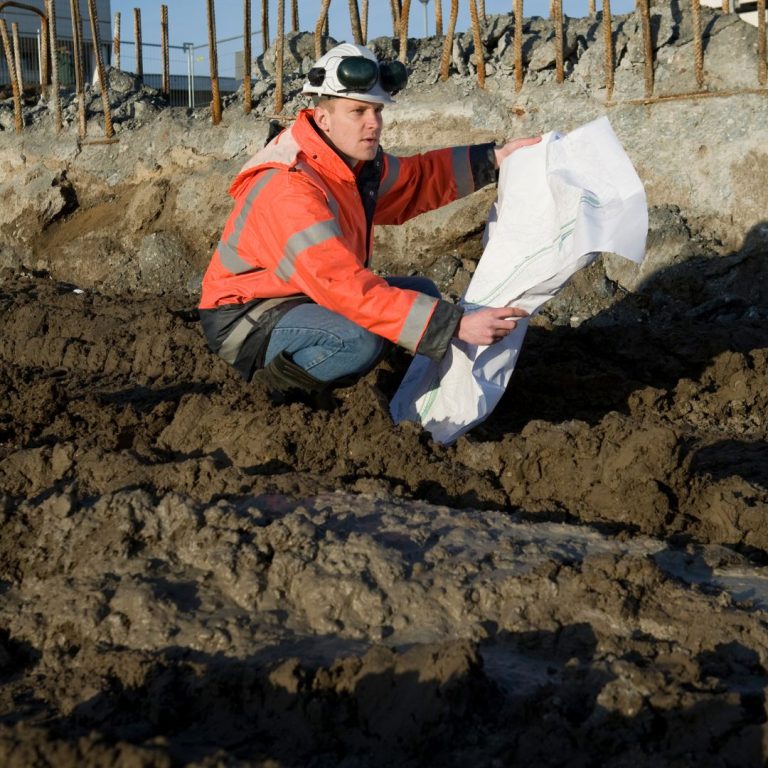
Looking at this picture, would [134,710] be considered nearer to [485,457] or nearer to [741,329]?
[485,457]

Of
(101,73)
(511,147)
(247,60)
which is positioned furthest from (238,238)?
(101,73)

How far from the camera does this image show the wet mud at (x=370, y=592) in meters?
1.83

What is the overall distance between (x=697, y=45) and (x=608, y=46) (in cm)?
57

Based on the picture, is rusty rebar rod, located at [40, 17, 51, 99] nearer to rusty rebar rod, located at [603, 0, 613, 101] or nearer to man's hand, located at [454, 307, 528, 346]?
rusty rebar rod, located at [603, 0, 613, 101]

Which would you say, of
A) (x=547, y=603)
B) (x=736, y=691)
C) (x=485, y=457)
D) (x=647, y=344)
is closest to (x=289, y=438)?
(x=485, y=457)

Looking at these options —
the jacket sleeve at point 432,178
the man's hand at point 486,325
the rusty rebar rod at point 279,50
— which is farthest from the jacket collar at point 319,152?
the rusty rebar rod at point 279,50

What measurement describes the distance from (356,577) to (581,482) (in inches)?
39.1

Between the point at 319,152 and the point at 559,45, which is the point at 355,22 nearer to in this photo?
the point at 559,45

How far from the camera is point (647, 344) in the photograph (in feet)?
17.1

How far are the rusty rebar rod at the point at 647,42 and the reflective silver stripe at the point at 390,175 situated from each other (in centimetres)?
317

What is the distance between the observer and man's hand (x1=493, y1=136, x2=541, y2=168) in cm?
396

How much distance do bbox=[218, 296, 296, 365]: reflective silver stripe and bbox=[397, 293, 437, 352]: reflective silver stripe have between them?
25.1 inches

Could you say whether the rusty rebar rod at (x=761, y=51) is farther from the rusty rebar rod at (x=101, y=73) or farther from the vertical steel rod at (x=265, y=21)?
the rusty rebar rod at (x=101, y=73)

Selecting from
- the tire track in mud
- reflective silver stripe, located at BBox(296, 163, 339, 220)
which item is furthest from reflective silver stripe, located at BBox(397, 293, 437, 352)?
reflective silver stripe, located at BBox(296, 163, 339, 220)
